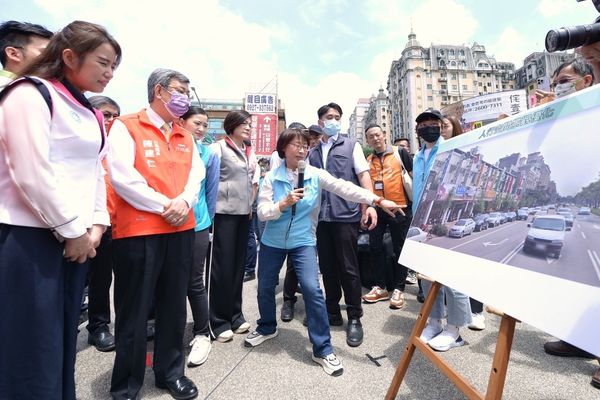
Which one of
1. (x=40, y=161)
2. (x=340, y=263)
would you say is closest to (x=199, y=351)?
(x=340, y=263)

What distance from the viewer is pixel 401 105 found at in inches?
2361

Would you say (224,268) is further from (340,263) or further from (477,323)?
(477,323)

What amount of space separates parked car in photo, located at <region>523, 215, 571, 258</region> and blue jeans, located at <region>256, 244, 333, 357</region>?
1.43m

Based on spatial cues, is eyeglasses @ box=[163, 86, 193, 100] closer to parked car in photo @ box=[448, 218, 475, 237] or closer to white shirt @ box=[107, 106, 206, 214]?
white shirt @ box=[107, 106, 206, 214]

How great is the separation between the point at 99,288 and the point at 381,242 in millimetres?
3022

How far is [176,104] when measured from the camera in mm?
1978

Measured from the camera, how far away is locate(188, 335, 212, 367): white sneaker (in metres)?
2.28

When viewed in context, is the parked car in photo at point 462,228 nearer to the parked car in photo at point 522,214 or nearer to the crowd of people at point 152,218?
the parked car in photo at point 522,214

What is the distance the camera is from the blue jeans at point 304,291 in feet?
7.37

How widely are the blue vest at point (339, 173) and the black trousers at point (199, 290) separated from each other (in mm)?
1106

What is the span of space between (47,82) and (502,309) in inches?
77.6

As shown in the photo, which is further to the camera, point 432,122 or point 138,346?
point 432,122

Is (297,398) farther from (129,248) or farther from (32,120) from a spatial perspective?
(32,120)

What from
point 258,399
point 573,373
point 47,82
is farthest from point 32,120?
point 573,373
